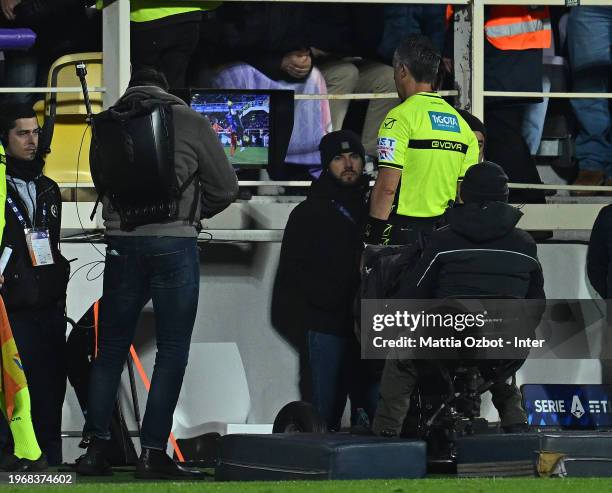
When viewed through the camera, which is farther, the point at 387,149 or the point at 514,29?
the point at 514,29

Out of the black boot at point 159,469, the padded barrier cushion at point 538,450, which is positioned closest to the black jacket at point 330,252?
the black boot at point 159,469

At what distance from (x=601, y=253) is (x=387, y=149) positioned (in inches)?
61.0

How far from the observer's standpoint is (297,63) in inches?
392

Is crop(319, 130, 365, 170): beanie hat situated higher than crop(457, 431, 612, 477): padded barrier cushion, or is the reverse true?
crop(319, 130, 365, 170): beanie hat

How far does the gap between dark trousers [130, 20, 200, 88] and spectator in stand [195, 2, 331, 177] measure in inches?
16.9

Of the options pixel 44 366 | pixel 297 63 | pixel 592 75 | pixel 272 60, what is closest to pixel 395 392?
pixel 44 366

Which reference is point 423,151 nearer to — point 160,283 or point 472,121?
point 472,121

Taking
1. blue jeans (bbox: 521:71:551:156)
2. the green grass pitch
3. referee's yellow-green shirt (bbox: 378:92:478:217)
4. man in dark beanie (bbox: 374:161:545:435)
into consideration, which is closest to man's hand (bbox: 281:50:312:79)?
the green grass pitch

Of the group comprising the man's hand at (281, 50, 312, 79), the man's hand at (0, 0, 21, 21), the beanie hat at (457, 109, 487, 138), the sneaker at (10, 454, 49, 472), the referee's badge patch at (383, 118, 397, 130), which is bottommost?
the sneaker at (10, 454, 49, 472)

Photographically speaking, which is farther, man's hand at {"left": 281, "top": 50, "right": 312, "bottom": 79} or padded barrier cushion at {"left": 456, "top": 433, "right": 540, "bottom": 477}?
man's hand at {"left": 281, "top": 50, "right": 312, "bottom": 79}

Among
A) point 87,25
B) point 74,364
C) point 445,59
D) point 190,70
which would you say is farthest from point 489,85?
point 74,364

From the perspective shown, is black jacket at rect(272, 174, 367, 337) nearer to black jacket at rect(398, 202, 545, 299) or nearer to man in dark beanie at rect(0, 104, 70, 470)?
black jacket at rect(398, 202, 545, 299)

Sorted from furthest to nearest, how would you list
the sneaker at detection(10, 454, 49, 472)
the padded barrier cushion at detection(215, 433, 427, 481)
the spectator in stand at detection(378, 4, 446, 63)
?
the spectator in stand at detection(378, 4, 446, 63)
the sneaker at detection(10, 454, 49, 472)
the padded barrier cushion at detection(215, 433, 427, 481)

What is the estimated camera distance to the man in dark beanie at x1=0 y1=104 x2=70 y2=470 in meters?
8.25
